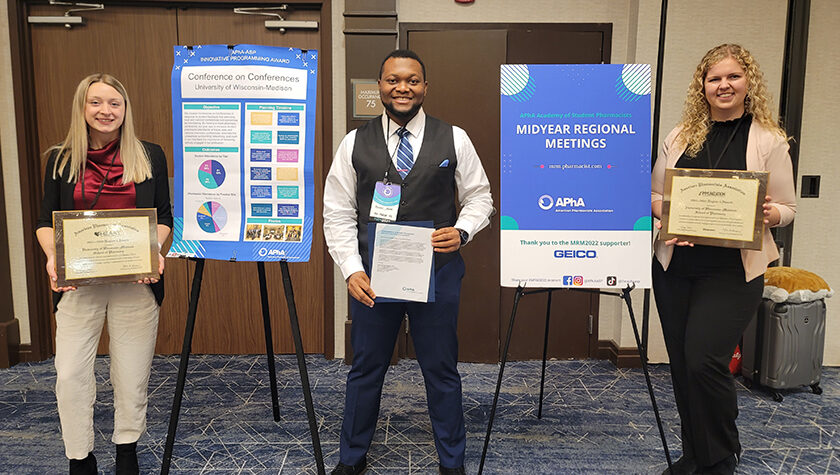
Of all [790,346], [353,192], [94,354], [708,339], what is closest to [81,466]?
[94,354]

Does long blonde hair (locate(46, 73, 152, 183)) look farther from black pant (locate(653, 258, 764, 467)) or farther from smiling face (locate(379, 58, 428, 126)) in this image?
black pant (locate(653, 258, 764, 467))

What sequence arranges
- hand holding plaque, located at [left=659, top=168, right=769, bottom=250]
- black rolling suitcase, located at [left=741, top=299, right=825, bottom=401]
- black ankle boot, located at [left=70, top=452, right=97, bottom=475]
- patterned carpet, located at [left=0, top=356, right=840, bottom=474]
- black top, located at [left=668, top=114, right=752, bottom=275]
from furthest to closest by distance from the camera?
black rolling suitcase, located at [left=741, top=299, right=825, bottom=401], patterned carpet, located at [left=0, top=356, right=840, bottom=474], black ankle boot, located at [left=70, top=452, right=97, bottom=475], black top, located at [left=668, top=114, right=752, bottom=275], hand holding plaque, located at [left=659, top=168, right=769, bottom=250]

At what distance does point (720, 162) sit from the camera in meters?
1.99

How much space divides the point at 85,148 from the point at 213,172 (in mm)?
445

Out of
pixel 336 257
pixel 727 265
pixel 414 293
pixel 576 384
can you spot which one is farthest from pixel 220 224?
pixel 576 384

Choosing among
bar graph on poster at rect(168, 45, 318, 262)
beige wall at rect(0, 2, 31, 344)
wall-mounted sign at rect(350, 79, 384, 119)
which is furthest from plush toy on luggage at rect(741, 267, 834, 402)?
beige wall at rect(0, 2, 31, 344)

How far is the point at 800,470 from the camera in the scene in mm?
2293

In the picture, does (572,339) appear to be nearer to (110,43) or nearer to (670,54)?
(670,54)

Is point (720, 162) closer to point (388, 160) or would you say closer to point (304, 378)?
point (388, 160)

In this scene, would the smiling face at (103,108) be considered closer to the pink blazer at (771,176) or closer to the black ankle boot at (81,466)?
the black ankle boot at (81,466)

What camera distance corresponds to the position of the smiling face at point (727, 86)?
191cm

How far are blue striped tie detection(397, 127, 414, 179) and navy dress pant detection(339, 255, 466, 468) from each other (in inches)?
15.4

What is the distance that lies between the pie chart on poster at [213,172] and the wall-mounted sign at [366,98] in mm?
1351

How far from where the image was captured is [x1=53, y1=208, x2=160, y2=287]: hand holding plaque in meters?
1.90
